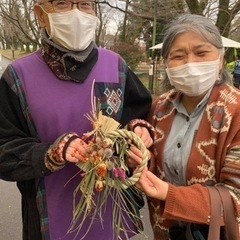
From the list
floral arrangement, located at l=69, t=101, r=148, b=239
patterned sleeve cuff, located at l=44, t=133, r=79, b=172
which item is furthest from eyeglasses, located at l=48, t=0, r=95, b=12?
patterned sleeve cuff, located at l=44, t=133, r=79, b=172

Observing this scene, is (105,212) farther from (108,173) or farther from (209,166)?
(209,166)

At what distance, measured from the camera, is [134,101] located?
6.17 ft

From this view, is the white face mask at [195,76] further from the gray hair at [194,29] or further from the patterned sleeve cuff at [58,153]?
the patterned sleeve cuff at [58,153]

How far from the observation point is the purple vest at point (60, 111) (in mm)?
1641

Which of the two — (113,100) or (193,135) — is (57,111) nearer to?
(113,100)

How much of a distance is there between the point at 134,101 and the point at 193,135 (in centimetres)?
39

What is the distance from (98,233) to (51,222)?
252 millimetres

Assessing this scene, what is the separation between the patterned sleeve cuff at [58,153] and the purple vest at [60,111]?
18 centimetres

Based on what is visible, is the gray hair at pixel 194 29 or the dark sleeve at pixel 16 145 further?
the gray hair at pixel 194 29

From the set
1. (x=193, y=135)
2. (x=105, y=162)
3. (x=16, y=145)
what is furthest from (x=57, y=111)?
(x=193, y=135)

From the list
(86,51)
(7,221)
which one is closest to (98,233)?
(86,51)

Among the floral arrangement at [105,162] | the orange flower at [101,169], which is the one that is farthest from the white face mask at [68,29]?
the orange flower at [101,169]

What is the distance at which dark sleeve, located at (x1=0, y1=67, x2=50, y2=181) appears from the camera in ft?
5.06

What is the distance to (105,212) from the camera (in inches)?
70.4
